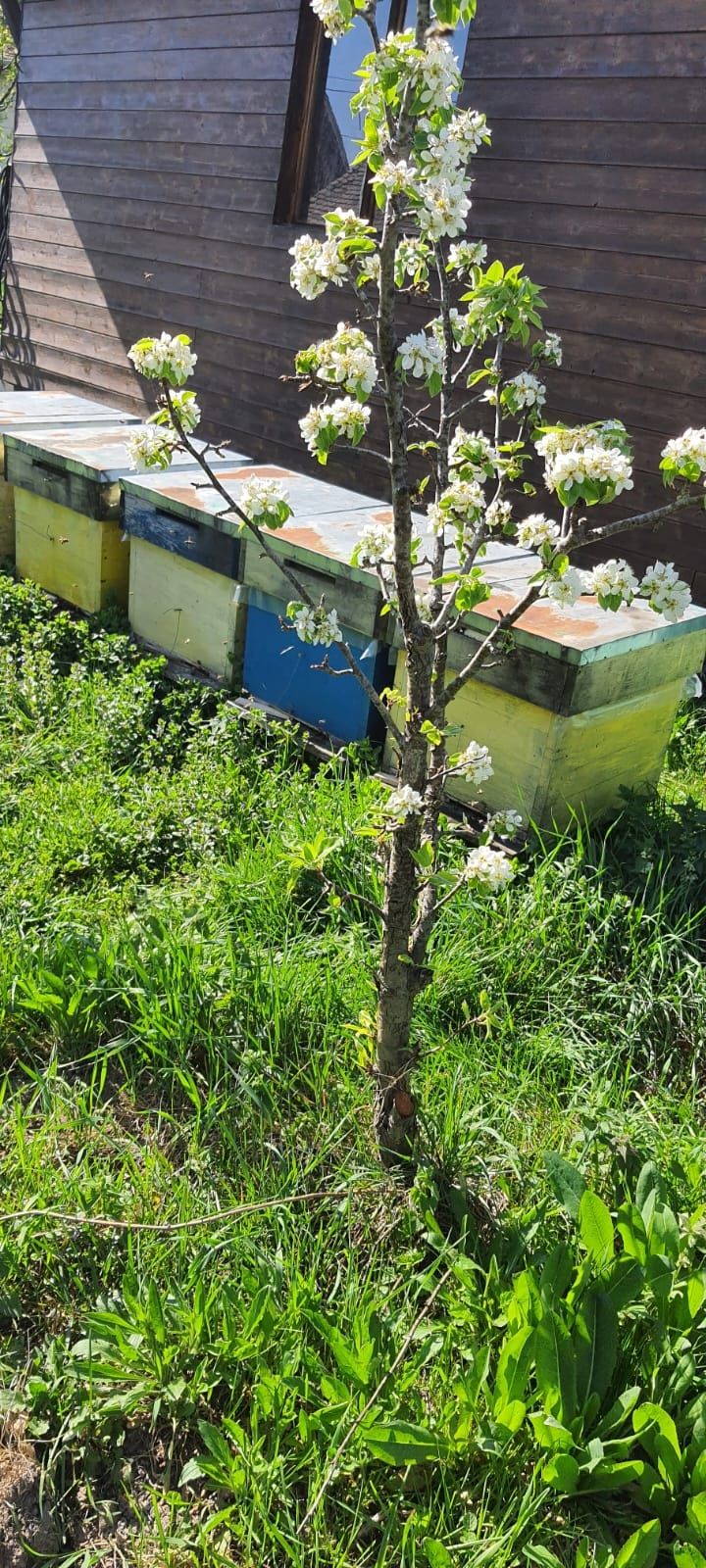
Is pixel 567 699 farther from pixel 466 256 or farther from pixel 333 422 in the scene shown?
pixel 333 422

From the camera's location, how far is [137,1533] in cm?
174

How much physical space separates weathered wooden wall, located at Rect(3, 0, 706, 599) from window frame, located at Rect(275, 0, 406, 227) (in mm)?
65

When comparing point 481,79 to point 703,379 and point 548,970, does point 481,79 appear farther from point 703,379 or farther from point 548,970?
point 548,970

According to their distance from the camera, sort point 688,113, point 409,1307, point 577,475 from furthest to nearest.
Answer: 1. point 688,113
2. point 409,1307
3. point 577,475

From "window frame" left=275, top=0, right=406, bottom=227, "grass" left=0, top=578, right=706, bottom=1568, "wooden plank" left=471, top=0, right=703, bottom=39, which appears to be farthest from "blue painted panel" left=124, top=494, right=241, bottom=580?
"window frame" left=275, top=0, right=406, bottom=227

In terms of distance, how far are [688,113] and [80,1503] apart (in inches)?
188

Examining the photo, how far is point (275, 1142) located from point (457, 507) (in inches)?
51.1

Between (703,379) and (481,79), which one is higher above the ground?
(481,79)

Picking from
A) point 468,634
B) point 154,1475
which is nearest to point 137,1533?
Result: point 154,1475

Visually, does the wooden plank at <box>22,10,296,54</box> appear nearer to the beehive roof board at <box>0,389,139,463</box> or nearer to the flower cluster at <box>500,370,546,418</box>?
the beehive roof board at <box>0,389,139,463</box>

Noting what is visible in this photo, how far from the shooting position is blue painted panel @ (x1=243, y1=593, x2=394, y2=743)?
338cm

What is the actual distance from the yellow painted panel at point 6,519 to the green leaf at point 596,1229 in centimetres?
426

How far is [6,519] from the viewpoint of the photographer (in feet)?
17.3

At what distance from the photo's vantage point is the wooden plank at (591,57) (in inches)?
173
